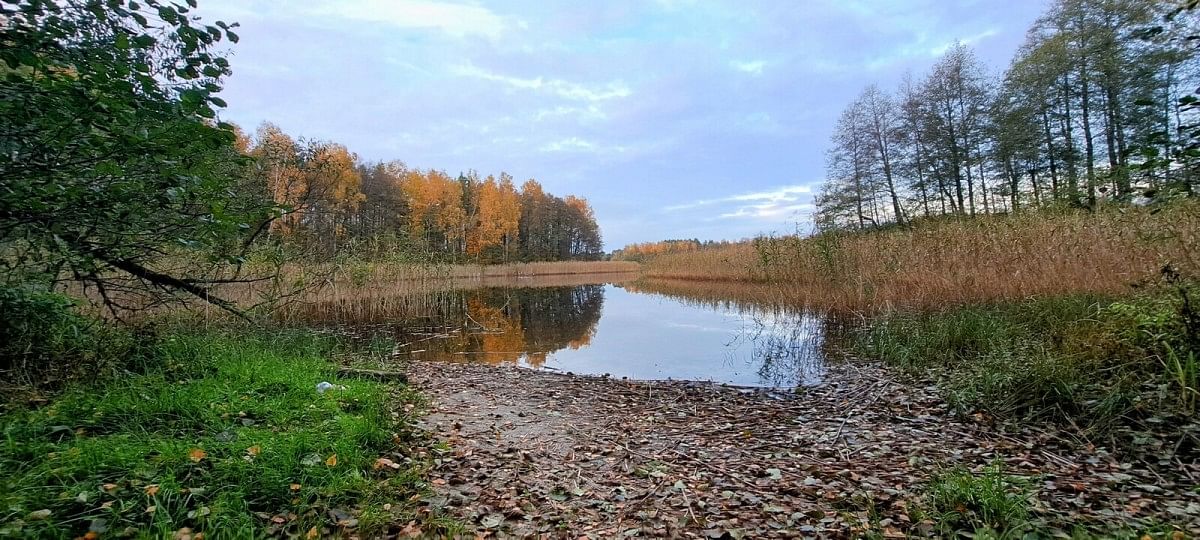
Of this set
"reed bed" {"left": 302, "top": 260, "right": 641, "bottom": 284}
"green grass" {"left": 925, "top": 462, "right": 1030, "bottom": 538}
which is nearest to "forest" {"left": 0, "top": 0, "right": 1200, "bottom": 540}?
"green grass" {"left": 925, "top": 462, "right": 1030, "bottom": 538}

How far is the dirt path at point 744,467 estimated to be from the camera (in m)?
2.70

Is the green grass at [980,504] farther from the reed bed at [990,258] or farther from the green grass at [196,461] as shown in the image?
the green grass at [196,461]

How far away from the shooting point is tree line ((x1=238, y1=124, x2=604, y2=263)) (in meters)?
8.66

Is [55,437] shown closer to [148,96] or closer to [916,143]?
[148,96]

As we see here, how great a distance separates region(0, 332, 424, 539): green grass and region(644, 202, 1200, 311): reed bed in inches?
240

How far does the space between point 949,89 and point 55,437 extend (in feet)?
92.8

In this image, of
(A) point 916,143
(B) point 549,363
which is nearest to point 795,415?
(B) point 549,363

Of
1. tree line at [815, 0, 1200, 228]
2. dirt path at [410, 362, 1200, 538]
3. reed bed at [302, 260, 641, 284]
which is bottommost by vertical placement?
dirt path at [410, 362, 1200, 538]

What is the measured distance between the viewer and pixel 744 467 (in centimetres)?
357

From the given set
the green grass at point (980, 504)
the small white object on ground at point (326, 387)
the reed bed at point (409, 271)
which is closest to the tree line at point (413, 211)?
the reed bed at point (409, 271)

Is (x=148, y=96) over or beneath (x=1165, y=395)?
over

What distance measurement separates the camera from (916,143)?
23.0m

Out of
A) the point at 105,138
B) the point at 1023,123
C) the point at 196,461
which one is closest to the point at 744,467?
the point at 196,461

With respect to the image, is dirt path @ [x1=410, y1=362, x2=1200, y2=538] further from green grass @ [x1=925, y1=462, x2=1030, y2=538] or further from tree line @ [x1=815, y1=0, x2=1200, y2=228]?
tree line @ [x1=815, y1=0, x2=1200, y2=228]
